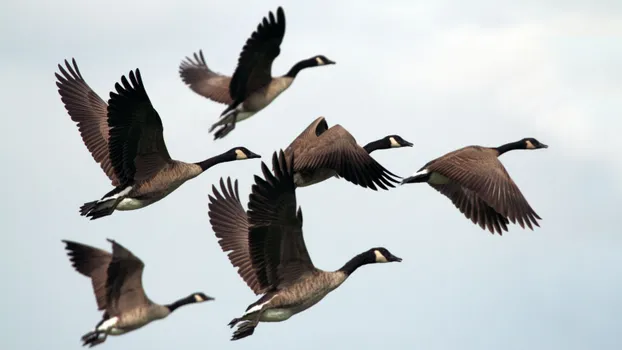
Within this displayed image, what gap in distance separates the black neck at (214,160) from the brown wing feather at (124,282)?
2916 millimetres

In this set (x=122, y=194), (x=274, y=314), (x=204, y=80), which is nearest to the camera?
(x=274, y=314)

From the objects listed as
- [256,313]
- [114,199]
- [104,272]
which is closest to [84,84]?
[114,199]

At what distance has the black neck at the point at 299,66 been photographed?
2180cm

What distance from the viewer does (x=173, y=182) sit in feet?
66.4

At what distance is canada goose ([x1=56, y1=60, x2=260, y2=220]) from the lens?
1903 cm

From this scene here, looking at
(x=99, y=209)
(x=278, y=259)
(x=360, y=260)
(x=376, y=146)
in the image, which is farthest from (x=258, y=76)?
(x=278, y=259)

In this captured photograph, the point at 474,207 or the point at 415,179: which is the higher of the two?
the point at 415,179

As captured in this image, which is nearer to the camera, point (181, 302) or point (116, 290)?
point (116, 290)

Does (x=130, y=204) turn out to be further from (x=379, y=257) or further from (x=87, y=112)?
(x=379, y=257)

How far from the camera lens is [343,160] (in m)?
19.7

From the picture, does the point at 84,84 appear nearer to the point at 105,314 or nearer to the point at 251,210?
the point at 105,314

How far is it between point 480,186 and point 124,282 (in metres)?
5.42

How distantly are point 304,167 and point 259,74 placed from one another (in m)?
2.05

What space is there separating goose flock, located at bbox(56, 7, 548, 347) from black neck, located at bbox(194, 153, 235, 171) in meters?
0.02
